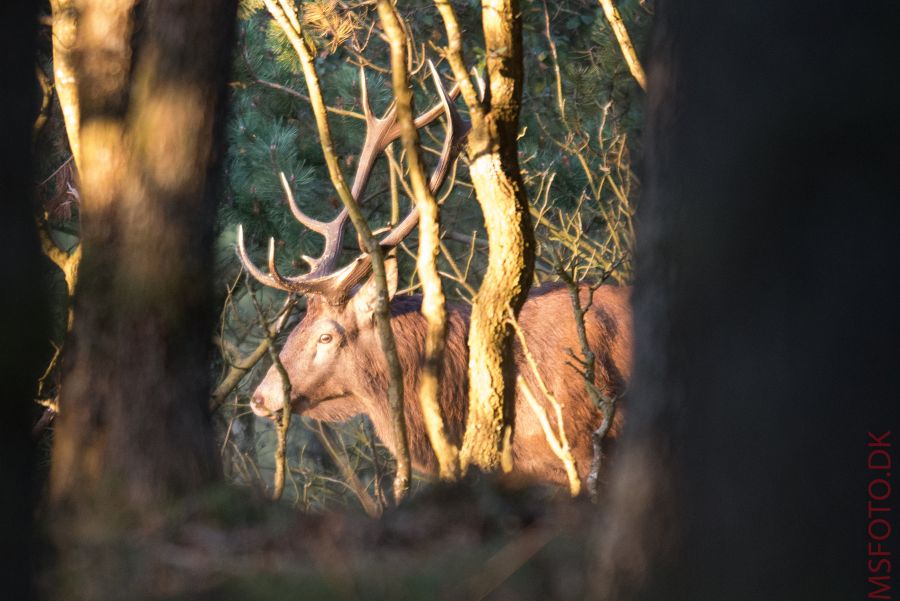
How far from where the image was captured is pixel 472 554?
290 centimetres

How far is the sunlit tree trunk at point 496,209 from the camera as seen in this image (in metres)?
4.54

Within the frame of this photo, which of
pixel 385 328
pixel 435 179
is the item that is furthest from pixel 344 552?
pixel 435 179

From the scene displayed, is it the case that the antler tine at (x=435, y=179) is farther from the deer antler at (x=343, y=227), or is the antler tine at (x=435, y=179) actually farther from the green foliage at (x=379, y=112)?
the green foliage at (x=379, y=112)

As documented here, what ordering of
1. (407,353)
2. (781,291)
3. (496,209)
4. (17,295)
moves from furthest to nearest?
(407,353), (496,209), (17,295), (781,291)

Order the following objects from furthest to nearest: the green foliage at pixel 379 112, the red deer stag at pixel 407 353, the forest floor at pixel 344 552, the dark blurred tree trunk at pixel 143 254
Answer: the green foliage at pixel 379 112, the red deer stag at pixel 407 353, the dark blurred tree trunk at pixel 143 254, the forest floor at pixel 344 552

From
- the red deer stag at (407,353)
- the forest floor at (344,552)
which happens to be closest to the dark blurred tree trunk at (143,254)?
the forest floor at (344,552)

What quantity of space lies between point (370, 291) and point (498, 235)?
2.47 metres

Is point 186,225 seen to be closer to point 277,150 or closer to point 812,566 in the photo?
point 812,566

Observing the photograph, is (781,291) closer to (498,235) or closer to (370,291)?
(498,235)

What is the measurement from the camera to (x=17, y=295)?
220 centimetres

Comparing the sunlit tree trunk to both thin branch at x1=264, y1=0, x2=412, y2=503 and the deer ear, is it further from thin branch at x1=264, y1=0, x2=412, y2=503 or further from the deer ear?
the deer ear

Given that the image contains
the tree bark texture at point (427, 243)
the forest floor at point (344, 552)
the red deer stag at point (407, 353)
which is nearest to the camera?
the forest floor at point (344, 552)

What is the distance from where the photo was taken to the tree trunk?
4.55 m

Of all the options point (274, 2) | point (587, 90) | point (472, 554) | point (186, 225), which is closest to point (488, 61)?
point (274, 2)
